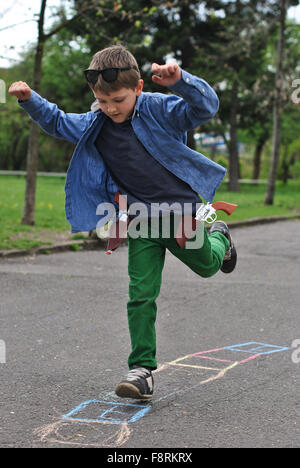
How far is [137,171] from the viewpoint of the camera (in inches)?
142

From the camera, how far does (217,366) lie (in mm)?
4184

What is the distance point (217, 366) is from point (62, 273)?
12.6ft

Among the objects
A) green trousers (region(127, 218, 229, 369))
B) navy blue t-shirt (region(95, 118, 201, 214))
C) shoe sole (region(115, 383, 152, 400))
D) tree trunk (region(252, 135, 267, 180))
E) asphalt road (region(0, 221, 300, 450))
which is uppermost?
tree trunk (region(252, 135, 267, 180))

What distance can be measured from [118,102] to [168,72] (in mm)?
427

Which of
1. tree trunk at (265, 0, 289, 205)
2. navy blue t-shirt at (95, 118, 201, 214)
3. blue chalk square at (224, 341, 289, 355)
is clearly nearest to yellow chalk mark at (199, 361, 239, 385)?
blue chalk square at (224, 341, 289, 355)

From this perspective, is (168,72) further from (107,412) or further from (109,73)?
(107,412)

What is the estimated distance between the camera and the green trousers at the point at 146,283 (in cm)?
355

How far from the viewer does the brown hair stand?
3.41 meters

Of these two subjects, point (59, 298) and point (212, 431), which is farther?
point (59, 298)

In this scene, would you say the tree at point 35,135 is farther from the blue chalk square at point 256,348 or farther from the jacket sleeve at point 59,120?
the jacket sleeve at point 59,120

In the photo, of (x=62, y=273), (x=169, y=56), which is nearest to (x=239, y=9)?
(x=169, y=56)

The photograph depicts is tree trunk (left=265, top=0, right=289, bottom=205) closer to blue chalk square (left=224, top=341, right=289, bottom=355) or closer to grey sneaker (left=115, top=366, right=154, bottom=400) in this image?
blue chalk square (left=224, top=341, right=289, bottom=355)

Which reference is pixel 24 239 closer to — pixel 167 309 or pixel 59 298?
pixel 59 298

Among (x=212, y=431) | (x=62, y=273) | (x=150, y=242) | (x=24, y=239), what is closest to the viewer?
(x=212, y=431)
